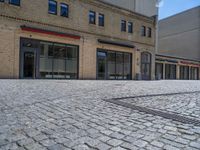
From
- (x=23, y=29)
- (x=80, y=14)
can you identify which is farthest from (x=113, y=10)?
(x=23, y=29)

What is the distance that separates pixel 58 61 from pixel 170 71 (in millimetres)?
22563

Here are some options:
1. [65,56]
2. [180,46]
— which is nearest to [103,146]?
[65,56]

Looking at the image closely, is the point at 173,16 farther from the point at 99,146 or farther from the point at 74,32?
the point at 99,146

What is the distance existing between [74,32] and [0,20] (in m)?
6.71

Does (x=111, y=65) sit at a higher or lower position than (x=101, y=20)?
lower

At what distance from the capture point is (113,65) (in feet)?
73.4

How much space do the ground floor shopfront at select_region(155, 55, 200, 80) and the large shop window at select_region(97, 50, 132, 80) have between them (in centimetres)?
754

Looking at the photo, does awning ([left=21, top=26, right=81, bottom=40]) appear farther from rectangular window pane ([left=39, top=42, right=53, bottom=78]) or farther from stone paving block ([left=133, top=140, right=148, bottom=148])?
stone paving block ([left=133, top=140, right=148, bottom=148])

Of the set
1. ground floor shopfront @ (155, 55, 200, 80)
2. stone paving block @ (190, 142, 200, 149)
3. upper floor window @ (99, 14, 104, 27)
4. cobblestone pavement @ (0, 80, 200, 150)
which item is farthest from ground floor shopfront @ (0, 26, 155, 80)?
stone paving block @ (190, 142, 200, 149)

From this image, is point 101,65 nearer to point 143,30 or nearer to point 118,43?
point 118,43

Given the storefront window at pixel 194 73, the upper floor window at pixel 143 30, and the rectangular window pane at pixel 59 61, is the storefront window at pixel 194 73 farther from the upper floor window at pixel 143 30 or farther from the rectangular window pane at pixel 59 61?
the rectangular window pane at pixel 59 61

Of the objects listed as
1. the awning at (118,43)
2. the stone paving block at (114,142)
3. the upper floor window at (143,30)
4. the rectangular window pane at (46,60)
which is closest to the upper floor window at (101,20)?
the awning at (118,43)

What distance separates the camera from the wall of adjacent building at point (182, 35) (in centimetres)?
3962

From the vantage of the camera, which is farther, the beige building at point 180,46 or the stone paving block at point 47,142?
the beige building at point 180,46
